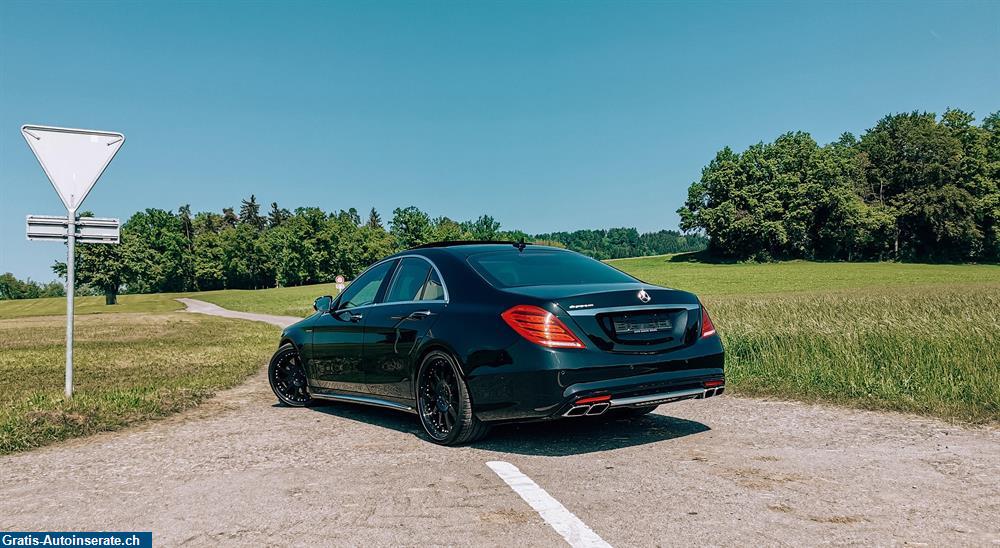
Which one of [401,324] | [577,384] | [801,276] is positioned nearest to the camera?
[577,384]

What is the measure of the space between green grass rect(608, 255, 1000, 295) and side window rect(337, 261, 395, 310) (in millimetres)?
40729

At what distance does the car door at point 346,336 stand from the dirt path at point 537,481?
507 mm

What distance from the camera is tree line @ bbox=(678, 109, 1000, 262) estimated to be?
7450 centimetres

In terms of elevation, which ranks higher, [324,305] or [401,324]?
[324,305]

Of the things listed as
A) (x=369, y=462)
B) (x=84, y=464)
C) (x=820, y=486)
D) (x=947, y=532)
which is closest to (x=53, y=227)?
(x=84, y=464)

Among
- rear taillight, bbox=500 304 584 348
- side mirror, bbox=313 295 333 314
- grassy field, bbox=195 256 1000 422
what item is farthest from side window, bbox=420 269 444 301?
grassy field, bbox=195 256 1000 422

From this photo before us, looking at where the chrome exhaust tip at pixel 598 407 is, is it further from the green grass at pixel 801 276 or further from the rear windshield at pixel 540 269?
the green grass at pixel 801 276

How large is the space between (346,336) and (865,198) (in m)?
86.0

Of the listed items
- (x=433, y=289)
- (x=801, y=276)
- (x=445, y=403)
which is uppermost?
(x=801, y=276)

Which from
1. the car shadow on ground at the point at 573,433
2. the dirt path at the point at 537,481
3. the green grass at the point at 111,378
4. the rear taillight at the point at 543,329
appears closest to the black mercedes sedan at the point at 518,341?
the rear taillight at the point at 543,329

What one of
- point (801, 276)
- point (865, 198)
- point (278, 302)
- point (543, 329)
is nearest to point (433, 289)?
point (543, 329)

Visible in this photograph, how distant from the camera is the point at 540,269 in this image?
20.6 feet

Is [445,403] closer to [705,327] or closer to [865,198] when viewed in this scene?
[705,327]

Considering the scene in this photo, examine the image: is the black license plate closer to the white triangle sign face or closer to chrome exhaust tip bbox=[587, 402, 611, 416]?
chrome exhaust tip bbox=[587, 402, 611, 416]
